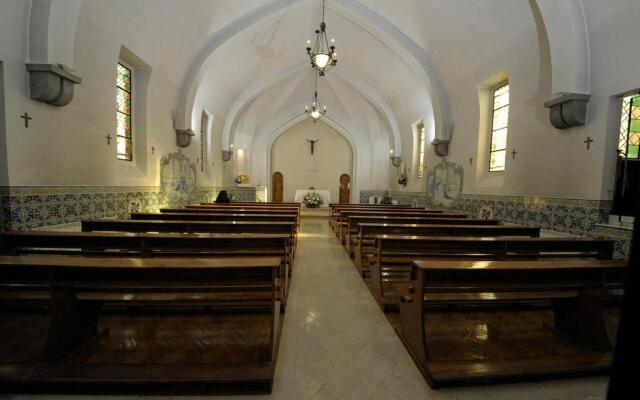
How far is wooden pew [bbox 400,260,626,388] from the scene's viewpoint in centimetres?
198

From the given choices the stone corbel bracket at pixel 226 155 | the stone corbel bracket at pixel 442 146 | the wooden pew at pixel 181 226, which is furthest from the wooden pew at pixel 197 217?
the stone corbel bracket at pixel 226 155

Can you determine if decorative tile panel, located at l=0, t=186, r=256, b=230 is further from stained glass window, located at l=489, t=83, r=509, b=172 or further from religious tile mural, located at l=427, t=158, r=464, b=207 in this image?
stained glass window, located at l=489, t=83, r=509, b=172

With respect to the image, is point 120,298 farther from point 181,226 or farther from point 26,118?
point 26,118

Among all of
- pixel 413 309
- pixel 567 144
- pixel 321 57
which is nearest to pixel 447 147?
pixel 567 144

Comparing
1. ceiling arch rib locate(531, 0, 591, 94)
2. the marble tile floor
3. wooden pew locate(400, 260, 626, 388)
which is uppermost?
ceiling arch rib locate(531, 0, 591, 94)

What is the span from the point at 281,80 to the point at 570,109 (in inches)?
393

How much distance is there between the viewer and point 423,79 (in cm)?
835

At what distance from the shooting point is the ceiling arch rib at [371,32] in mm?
7625

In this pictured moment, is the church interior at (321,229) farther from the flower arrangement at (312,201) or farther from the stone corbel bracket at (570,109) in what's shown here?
the flower arrangement at (312,201)

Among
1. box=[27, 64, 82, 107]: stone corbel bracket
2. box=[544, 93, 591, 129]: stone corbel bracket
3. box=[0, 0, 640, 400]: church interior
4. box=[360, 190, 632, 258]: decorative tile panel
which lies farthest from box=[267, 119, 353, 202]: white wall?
box=[27, 64, 82, 107]: stone corbel bracket

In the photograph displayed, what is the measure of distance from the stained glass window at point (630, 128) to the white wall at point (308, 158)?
42.8ft

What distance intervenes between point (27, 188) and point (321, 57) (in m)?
5.38

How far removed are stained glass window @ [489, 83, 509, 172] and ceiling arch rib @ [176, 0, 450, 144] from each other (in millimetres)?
1505

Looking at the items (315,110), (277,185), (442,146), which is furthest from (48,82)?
(277,185)
